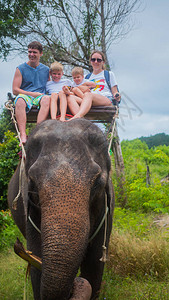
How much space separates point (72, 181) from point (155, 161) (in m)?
15.3

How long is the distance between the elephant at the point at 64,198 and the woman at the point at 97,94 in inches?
31.1

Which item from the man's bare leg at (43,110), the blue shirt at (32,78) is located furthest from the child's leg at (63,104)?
the blue shirt at (32,78)

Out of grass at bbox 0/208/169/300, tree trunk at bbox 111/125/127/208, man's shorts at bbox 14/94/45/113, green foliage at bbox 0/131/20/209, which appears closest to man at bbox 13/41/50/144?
man's shorts at bbox 14/94/45/113

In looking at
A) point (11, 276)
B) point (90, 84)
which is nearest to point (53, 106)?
point (90, 84)

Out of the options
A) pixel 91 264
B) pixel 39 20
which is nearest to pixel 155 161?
pixel 39 20

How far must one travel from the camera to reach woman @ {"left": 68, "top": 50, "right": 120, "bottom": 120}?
406cm

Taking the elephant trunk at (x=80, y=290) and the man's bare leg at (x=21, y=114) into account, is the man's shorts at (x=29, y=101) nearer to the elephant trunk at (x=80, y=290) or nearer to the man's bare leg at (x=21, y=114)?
the man's bare leg at (x=21, y=114)

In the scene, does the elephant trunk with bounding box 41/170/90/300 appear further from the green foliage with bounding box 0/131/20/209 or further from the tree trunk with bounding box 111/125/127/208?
the green foliage with bounding box 0/131/20/209

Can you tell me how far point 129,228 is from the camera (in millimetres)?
7090

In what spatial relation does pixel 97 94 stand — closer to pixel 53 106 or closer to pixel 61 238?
pixel 53 106

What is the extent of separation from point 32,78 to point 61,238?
341 centimetres

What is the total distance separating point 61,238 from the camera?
2.27 metres

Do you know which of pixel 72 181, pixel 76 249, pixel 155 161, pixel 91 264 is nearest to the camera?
pixel 76 249

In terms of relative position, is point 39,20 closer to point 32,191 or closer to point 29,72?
point 29,72
